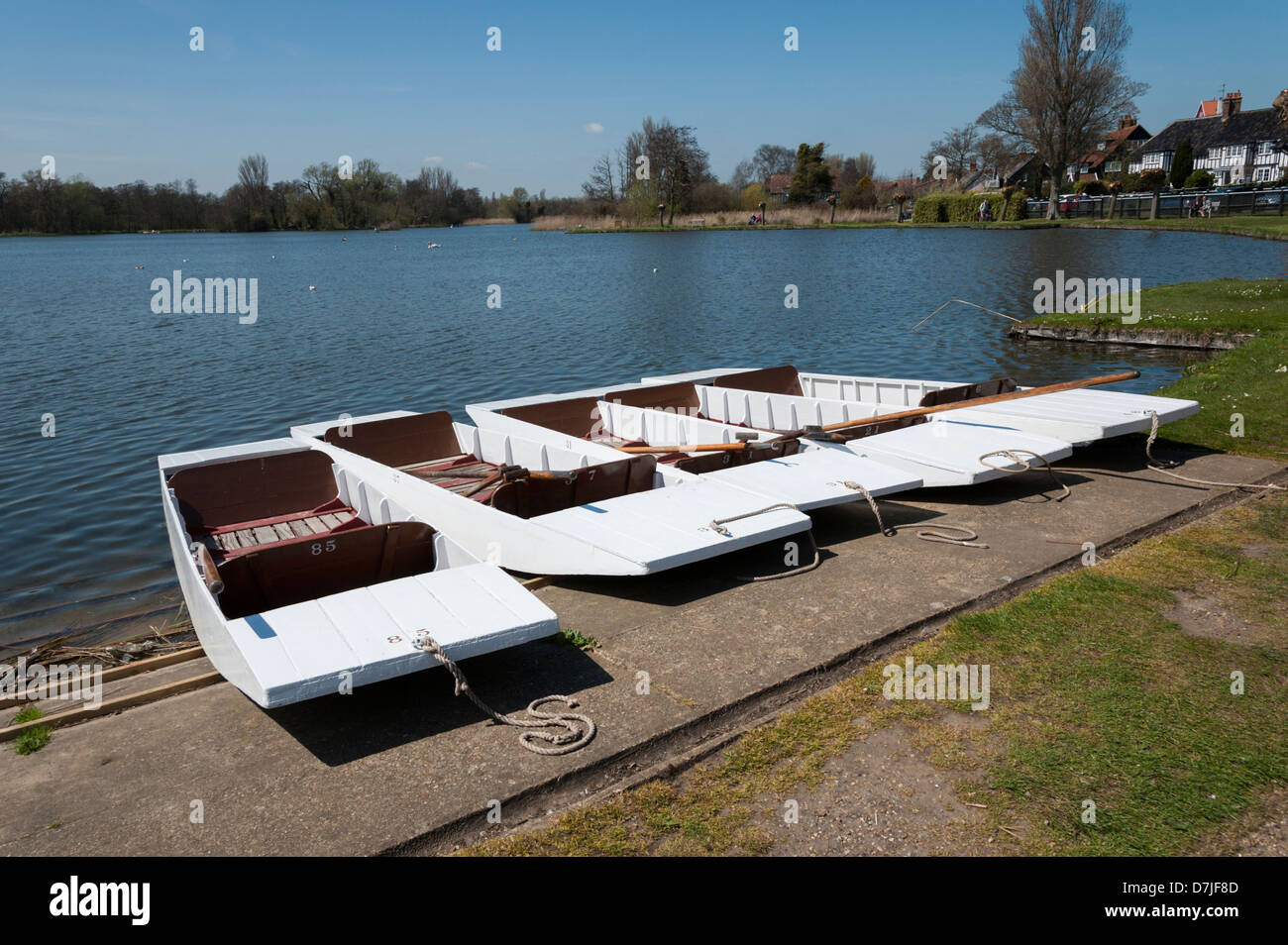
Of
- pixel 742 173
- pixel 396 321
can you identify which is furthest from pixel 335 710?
pixel 742 173

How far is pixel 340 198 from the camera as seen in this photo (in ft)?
449

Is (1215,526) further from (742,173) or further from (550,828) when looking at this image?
(742,173)

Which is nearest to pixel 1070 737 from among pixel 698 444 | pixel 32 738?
pixel 32 738

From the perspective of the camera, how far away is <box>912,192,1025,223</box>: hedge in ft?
232

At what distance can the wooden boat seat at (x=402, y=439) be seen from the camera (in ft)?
33.2

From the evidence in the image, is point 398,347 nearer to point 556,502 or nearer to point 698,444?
point 698,444

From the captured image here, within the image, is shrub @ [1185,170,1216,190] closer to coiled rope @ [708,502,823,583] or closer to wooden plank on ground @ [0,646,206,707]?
A: coiled rope @ [708,502,823,583]

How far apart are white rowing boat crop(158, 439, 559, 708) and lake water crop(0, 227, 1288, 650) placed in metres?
1.65

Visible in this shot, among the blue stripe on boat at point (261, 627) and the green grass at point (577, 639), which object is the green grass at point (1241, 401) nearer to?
the green grass at point (577, 639)

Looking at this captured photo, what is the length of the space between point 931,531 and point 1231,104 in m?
105

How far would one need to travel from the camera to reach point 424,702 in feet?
16.5

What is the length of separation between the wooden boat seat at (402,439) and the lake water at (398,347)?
2.54m

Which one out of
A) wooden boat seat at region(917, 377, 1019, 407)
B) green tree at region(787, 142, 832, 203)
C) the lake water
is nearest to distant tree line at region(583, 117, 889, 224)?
green tree at region(787, 142, 832, 203)
